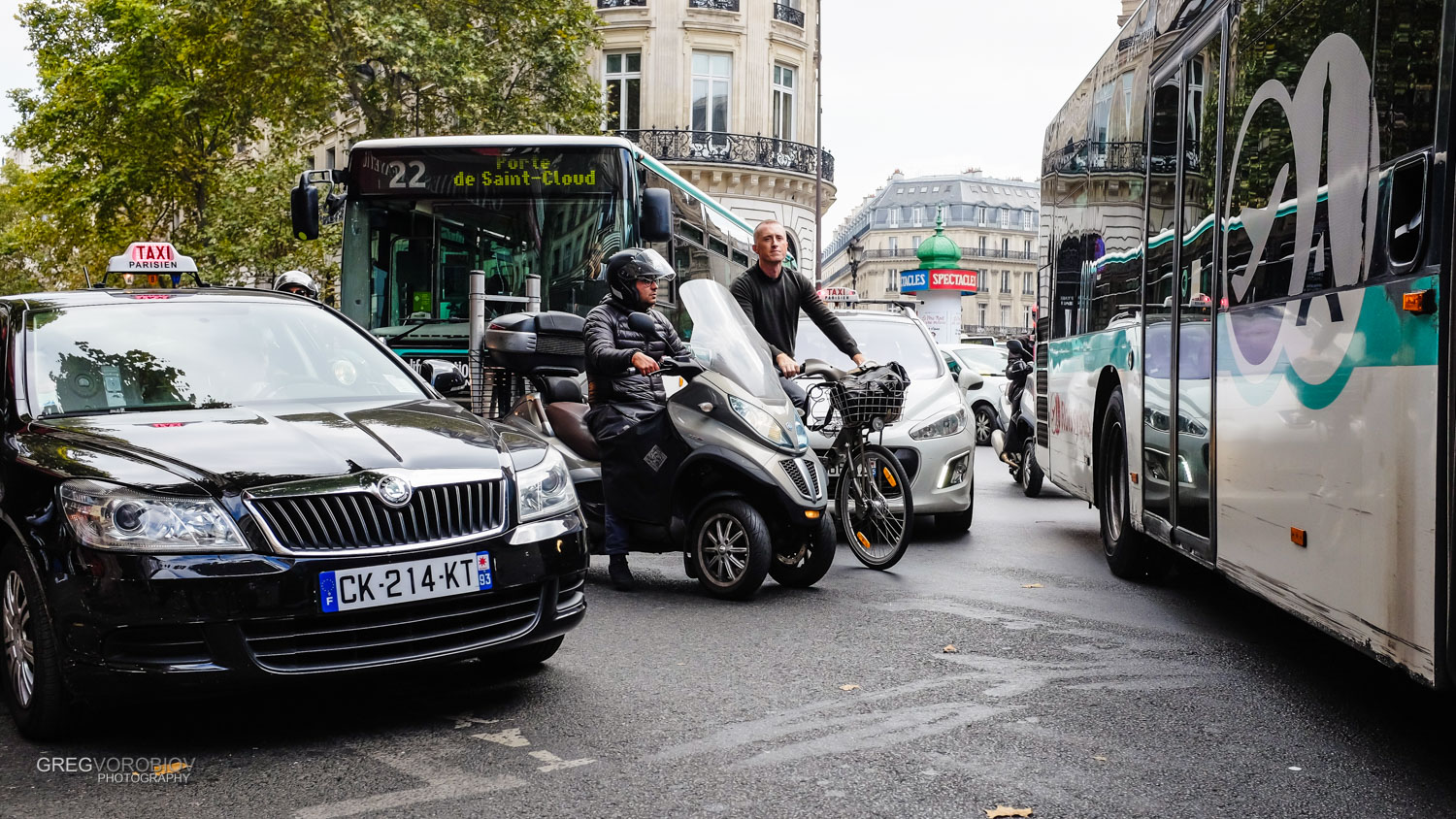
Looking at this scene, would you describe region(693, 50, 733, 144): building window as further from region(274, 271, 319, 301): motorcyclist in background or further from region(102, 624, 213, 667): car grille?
region(102, 624, 213, 667): car grille

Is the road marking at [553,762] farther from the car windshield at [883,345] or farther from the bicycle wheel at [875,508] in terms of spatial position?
the car windshield at [883,345]

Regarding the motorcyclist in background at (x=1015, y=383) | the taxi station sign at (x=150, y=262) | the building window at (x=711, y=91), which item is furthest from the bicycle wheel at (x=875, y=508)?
the building window at (x=711, y=91)

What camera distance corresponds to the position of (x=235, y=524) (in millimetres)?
4309

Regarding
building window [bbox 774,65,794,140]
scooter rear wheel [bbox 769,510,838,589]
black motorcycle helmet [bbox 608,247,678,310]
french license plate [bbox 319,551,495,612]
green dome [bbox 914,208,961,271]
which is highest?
building window [bbox 774,65,794,140]

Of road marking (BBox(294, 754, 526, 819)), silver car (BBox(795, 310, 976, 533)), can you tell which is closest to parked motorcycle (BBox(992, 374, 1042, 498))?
silver car (BBox(795, 310, 976, 533))

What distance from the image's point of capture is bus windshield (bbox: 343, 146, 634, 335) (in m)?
11.5

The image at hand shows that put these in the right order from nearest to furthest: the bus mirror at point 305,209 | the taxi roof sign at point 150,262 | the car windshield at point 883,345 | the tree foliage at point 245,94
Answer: the car windshield at point 883,345 → the bus mirror at point 305,209 → the taxi roof sign at point 150,262 → the tree foliage at point 245,94

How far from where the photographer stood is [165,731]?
15.2ft

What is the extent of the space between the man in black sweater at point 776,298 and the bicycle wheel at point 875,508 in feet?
2.71

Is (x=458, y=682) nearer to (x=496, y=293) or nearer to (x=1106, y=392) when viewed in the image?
(x=1106, y=392)

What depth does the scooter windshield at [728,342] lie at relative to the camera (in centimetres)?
739

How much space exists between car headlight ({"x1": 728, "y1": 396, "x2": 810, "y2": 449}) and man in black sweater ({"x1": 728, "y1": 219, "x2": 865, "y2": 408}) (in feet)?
4.32

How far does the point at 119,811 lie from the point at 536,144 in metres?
8.54

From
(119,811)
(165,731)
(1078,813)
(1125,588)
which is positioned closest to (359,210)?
(1125,588)
